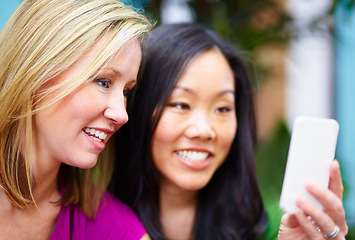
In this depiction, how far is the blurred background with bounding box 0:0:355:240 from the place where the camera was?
2070mm

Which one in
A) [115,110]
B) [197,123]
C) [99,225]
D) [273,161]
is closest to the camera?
[115,110]

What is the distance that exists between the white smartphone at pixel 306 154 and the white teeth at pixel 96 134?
482 mm

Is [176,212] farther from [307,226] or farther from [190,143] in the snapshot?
[307,226]

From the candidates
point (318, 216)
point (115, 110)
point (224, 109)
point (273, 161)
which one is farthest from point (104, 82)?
point (273, 161)

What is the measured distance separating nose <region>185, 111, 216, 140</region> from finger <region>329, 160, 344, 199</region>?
46cm

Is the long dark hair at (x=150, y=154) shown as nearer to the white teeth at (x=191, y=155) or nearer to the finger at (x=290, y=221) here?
the white teeth at (x=191, y=155)

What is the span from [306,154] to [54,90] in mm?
623

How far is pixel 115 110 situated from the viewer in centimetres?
104

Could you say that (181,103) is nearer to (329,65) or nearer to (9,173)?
(9,173)

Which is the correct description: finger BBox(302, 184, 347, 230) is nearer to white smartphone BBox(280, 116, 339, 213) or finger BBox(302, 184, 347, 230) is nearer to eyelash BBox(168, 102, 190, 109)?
white smartphone BBox(280, 116, 339, 213)

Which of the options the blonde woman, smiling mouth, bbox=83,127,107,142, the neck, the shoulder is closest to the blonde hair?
the blonde woman

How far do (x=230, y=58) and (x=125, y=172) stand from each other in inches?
23.0

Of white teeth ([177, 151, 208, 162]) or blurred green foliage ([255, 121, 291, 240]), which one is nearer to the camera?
white teeth ([177, 151, 208, 162])

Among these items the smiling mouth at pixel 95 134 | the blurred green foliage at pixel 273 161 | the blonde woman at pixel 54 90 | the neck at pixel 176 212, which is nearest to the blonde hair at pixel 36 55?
the blonde woman at pixel 54 90
